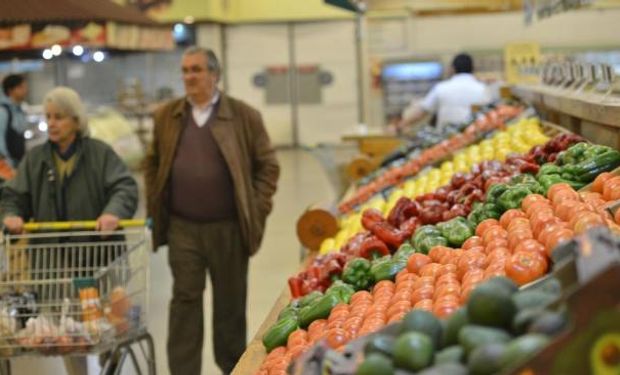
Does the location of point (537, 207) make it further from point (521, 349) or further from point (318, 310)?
point (521, 349)

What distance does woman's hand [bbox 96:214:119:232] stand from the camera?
502cm

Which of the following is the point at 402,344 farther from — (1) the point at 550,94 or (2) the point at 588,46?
(2) the point at 588,46

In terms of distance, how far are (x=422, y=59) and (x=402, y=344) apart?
64.4ft

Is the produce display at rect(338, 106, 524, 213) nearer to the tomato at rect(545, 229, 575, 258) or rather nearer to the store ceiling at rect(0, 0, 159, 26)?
the store ceiling at rect(0, 0, 159, 26)

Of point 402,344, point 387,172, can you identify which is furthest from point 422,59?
point 402,344

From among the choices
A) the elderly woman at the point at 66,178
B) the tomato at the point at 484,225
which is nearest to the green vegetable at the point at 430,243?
the tomato at the point at 484,225

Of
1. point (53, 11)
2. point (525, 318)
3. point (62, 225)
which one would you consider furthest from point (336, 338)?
point (53, 11)

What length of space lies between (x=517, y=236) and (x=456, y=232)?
689 mm

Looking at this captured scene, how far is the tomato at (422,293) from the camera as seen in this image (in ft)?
11.0

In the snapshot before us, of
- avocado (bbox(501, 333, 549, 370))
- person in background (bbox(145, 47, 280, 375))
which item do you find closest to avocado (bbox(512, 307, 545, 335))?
avocado (bbox(501, 333, 549, 370))

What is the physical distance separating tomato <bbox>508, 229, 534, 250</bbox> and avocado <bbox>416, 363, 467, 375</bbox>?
57.3 inches

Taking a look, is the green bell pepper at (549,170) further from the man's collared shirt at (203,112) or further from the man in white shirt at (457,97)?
the man in white shirt at (457,97)

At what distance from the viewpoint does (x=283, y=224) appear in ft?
43.1

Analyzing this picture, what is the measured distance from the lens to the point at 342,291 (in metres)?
4.06
